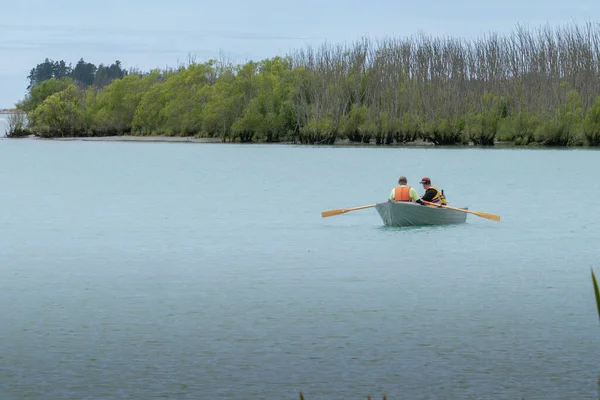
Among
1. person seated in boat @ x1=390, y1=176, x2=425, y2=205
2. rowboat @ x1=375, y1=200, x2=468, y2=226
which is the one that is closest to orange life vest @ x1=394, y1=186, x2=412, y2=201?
person seated in boat @ x1=390, y1=176, x2=425, y2=205

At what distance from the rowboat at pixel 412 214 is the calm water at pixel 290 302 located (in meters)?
0.38

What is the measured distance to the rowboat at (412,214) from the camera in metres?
25.9

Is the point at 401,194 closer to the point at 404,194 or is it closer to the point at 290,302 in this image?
the point at 404,194

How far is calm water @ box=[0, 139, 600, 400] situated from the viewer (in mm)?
11117

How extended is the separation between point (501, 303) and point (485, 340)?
2.78 m

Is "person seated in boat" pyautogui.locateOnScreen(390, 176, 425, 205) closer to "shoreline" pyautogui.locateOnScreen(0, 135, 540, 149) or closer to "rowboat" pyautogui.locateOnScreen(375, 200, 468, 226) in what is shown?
"rowboat" pyautogui.locateOnScreen(375, 200, 468, 226)

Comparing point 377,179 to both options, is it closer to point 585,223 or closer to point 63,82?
point 585,223

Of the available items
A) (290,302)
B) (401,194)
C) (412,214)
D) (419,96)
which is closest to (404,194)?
(401,194)

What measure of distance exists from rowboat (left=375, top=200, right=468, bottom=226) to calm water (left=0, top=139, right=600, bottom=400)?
38 cm

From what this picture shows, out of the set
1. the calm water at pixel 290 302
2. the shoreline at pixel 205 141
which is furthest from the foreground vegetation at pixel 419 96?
the calm water at pixel 290 302

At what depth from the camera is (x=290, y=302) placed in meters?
15.7

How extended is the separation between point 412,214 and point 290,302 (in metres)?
11.1

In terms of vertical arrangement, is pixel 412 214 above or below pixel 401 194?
below

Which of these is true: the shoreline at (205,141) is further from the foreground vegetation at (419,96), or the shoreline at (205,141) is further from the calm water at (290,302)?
the calm water at (290,302)
